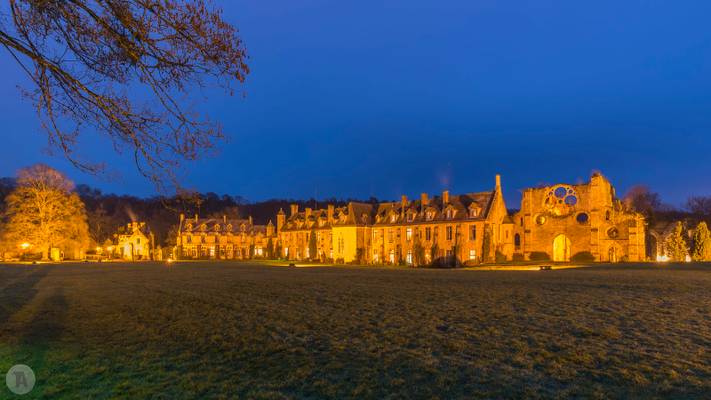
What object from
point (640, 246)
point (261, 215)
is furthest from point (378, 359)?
point (261, 215)

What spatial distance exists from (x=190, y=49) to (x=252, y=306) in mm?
11910

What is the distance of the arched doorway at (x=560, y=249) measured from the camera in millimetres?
58062

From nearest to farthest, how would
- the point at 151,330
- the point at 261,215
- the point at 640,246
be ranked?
1. the point at 151,330
2. the point at 640,246
3. the point at 261,215

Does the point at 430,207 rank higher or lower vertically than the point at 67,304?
higher

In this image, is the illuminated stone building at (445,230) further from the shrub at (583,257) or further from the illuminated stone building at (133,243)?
the illuminated stone building at (133,243)

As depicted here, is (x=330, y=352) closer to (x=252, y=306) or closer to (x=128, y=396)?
(x=128, y=396)

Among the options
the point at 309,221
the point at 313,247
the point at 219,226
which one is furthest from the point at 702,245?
the point at 219,226

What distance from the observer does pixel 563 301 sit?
1692cm

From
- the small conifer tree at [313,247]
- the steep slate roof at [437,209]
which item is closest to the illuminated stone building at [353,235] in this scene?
the steep slate roof at [437,209]

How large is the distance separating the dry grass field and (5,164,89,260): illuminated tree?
4617 cm

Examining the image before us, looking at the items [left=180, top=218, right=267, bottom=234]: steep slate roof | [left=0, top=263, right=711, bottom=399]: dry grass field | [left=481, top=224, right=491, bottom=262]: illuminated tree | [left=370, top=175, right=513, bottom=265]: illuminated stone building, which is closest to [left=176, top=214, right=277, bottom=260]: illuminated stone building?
[left=180, top=218, right=267, bottom=234]: steep slate roof

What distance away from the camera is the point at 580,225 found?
5488 centimetres

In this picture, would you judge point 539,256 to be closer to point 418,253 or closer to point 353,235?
point 418,253

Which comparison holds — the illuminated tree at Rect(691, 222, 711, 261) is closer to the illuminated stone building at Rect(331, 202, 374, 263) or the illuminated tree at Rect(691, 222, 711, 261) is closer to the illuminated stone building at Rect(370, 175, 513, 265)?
the illuminated stone building at Rect(370, 175, 513, 265)
